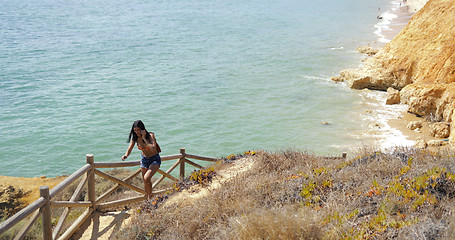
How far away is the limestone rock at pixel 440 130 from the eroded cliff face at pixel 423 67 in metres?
0.31

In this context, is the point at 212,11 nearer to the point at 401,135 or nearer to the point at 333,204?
the point at 401,135

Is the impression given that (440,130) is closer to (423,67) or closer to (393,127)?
(393,127)

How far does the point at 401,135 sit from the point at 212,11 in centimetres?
4913

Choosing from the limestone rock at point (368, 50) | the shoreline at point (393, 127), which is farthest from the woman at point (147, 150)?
the limestone rock at point (368, 50)

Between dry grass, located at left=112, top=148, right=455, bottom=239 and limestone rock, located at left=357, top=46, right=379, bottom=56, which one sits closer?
dry grass, located at left=112, top=148, right=455, bottom=239

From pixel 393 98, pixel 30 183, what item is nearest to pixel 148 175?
pixel 30 183

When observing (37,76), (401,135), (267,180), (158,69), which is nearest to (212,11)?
(158,69)

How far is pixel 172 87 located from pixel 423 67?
14.2m

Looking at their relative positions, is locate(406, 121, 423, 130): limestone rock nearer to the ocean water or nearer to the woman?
the ocean water

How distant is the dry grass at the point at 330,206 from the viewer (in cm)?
445

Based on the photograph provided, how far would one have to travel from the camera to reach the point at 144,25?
162 feet

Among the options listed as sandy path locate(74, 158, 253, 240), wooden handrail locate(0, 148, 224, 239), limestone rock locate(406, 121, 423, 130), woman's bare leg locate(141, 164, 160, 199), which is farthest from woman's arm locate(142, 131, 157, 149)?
limestone rock locate(406, 121, 423, 130)

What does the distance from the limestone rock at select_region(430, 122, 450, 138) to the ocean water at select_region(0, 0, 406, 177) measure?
2688 mm

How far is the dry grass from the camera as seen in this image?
445 cm
